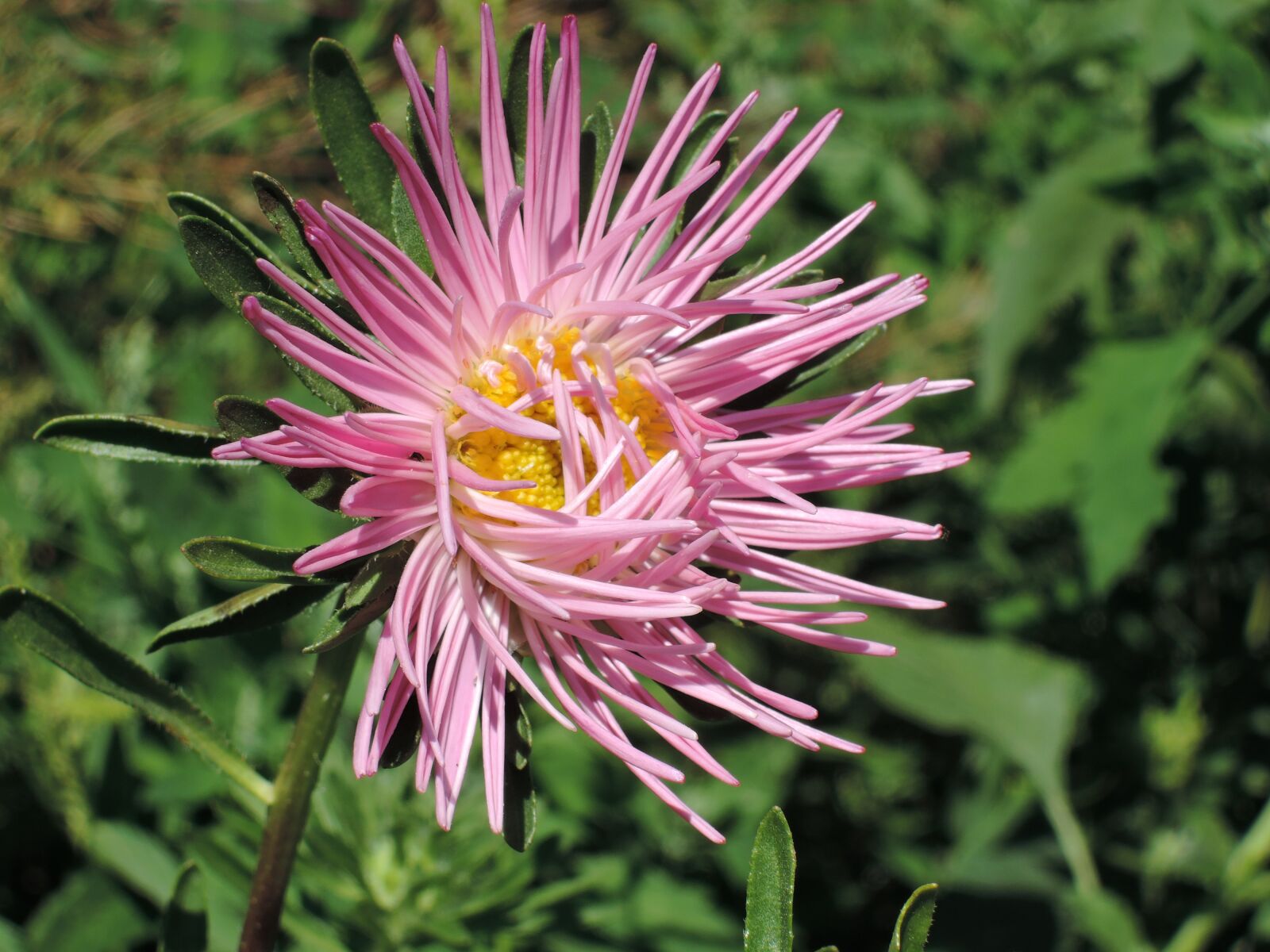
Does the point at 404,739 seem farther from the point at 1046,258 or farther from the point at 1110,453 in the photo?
the point at 1046,258

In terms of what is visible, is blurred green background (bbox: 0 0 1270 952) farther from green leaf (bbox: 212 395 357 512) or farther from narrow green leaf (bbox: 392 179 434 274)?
narrow green leaf (bbox: 392 179 434 274)

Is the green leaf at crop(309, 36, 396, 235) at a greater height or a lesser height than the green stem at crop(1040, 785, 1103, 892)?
greater

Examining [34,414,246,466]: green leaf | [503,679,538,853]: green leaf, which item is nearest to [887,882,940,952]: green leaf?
[503,679,538,853]: green leaf

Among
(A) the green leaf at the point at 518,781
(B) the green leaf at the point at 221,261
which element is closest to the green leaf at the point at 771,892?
(A) the green leaf at the point at 518,781

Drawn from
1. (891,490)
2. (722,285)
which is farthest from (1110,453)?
(722,285)

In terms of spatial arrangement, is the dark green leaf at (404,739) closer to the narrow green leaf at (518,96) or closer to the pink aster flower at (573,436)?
the pink aster flower at (573,436)

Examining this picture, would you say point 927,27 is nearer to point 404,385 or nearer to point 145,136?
point 145,136
